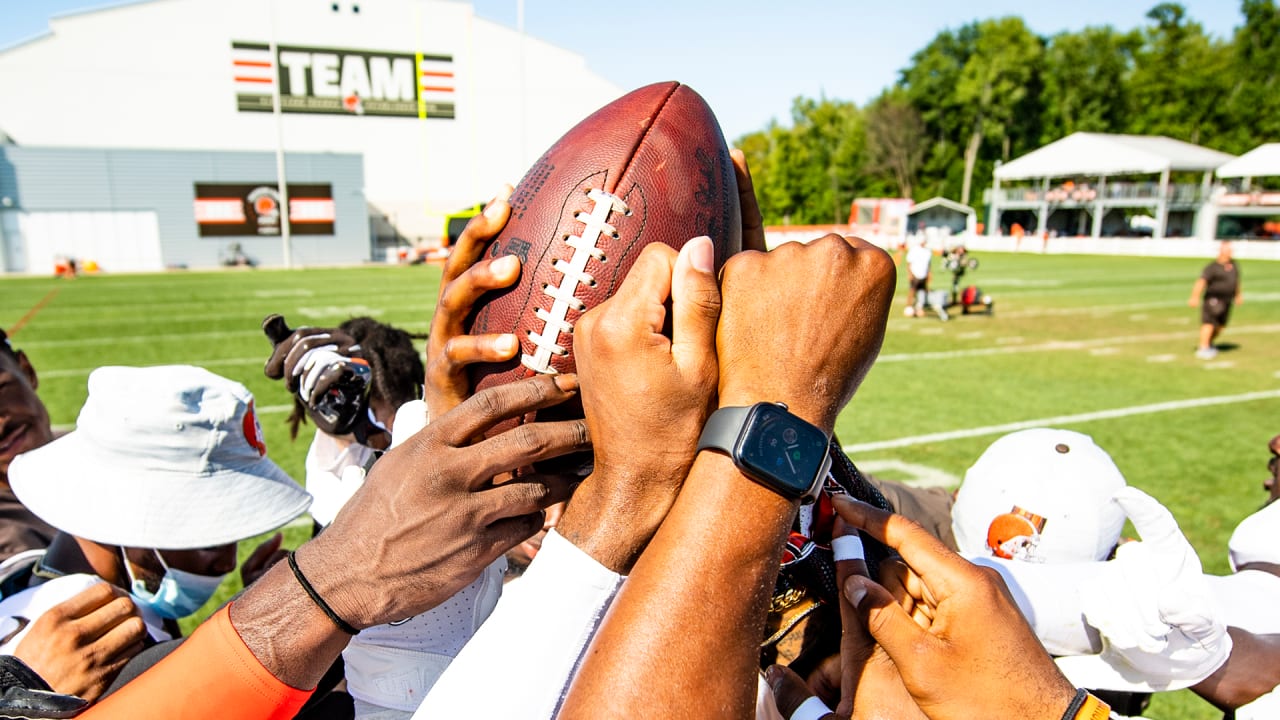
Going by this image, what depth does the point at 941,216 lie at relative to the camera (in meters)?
51.6

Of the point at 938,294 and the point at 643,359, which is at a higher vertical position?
the point at 643,359

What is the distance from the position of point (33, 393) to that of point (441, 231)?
3465cm

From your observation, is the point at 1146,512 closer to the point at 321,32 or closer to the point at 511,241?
the point at 511,241

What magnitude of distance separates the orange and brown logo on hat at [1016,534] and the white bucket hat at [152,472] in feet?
5.67

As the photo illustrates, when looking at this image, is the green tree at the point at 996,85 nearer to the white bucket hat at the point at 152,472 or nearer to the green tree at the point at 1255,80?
the green tree at the point at 1255,80

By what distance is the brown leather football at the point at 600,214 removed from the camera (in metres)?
1.28

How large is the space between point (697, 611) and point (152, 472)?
157cm

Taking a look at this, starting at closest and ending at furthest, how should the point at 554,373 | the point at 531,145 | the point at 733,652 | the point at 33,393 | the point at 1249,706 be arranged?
the point at 733,652 < the point at 554,373 < the point at 1249,706 < the point at 33,393 < the point at 531,145

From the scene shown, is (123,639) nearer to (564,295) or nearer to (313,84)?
(564,295)

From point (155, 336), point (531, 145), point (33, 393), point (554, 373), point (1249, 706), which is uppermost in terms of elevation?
point (531, 145)

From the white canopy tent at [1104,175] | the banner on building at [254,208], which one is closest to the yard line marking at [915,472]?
the banner on building at [254,208]

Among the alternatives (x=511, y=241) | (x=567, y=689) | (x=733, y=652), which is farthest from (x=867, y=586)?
(x=511, y=241)

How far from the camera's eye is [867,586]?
110 centimetres

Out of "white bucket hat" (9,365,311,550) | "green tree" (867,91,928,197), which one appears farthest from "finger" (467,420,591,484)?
"green tree" (867,91,928,197)
